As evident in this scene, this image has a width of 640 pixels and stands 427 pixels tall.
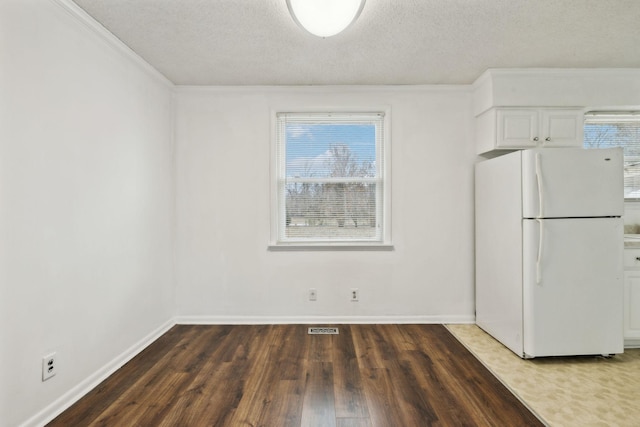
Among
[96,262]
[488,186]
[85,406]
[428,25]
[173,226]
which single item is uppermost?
[428,25]

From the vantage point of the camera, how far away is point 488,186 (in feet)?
10.5

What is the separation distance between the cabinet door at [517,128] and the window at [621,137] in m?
0.80

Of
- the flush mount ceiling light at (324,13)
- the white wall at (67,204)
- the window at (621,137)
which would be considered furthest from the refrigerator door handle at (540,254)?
the white wall at (67,204)

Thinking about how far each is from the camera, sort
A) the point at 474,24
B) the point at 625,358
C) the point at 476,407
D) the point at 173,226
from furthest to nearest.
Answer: the point at 173,226, the point at 625,358, the point at 474,24, the point at 476,407

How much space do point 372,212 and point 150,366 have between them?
2478 mm

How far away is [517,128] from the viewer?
310cm

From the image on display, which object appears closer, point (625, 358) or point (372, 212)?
point (625, 358)

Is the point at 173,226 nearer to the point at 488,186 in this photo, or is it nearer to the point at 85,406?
the point at 85,406

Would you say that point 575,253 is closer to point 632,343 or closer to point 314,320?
point 632,343

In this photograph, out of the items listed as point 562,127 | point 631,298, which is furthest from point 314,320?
point 562,127

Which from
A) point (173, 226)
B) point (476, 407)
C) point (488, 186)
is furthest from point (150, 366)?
point (488, 186)

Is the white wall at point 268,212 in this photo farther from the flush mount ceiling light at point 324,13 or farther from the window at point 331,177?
the flush mount ceiling light at point 324,13

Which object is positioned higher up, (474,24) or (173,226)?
(474,24)

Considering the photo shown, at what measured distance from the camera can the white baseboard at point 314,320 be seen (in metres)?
3.52
